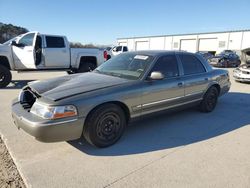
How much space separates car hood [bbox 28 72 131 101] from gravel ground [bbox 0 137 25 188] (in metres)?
1.04

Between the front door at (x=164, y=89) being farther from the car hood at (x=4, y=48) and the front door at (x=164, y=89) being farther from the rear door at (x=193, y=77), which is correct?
the car hood at (x=4, y=48)

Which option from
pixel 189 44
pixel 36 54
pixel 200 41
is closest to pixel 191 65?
pixel 36 54

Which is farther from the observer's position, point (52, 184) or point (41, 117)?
point (41, 117)

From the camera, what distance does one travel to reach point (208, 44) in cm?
5009

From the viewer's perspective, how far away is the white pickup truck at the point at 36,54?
9086mm

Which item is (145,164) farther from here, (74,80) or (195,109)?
(195,109)

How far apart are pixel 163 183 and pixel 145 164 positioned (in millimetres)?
473

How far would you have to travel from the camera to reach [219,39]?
48031 mm

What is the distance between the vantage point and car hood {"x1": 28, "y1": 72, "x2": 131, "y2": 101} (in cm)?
337

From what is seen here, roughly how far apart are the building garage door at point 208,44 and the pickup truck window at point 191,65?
4744 centimetres

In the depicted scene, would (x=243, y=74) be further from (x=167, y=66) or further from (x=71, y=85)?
(x=71, y=85)

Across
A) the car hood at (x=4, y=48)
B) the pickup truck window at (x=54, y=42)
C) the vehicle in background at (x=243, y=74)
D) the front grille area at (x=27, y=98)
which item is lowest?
the vehicle in background at (x=243, y=74)

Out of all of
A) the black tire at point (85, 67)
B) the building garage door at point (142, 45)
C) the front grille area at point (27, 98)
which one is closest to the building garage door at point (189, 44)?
the building garage door at point (142, 45)

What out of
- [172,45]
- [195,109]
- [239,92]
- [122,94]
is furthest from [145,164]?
[172,45]
